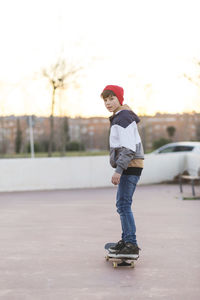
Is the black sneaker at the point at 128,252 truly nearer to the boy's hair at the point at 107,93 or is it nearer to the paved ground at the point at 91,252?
the paved ground at the point at 91,252

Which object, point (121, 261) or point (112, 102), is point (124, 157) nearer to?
point (112, 102)

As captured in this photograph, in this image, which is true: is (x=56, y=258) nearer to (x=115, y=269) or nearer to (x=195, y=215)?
(x=115, y=269)

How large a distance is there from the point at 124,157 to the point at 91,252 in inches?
59.6

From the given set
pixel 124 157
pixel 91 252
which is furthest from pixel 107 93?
pixel 91 252

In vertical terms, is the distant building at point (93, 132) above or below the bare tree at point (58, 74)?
below

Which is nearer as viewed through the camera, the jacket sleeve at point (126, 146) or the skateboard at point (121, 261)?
the jacket sleeve at point (126, 146)

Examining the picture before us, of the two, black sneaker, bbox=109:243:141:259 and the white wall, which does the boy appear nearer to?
black sneaker, bbox=109:243:141:259

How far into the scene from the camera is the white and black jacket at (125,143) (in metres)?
5.22

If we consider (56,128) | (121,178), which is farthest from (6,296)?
(56,128)

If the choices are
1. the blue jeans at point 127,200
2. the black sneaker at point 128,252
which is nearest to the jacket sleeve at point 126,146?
the blue jeans at point 127,200

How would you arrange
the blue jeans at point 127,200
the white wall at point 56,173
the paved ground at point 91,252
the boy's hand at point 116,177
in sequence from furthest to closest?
the white wall at point 56,173 < the blue jeans at point 127,200 < the boy's hand at point 116,177 < the paved ground at point 91,252

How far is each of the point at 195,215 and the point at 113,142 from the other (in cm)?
460

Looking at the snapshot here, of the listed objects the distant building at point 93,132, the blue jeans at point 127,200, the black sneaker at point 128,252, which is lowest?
the distant building at point 93,132

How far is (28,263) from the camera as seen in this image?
5.60 m
